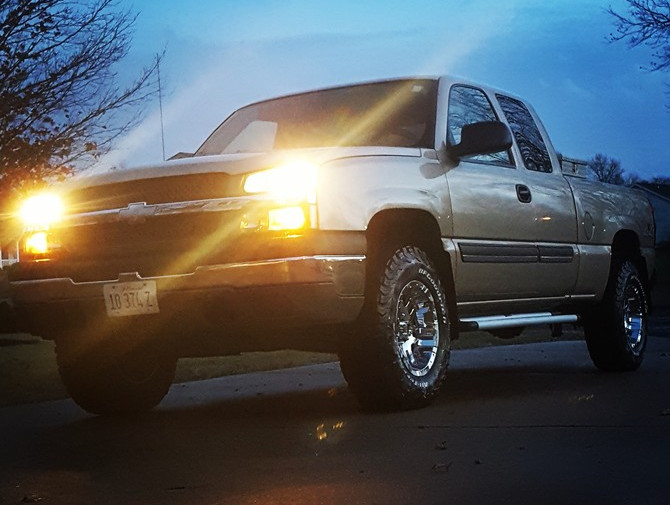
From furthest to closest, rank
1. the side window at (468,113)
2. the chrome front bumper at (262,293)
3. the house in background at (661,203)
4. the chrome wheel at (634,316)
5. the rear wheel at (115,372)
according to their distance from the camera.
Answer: the house in background at (661,203) < the chrome wheel at (634,316) < the side window at (468,113) < the rear wheel at (115,372) < the chrome front bumper at (262,293)

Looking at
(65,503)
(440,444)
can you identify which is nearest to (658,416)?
(440,444)

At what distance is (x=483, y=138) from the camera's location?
269 inches

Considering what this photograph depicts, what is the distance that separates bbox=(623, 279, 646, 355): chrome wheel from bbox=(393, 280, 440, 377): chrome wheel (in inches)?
115

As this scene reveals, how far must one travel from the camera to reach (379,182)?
6.21 m

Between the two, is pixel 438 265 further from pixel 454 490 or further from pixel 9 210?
pixel 9 210

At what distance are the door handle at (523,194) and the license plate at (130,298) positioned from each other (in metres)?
2.86

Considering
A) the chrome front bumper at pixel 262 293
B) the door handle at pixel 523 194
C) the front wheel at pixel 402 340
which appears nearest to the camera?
the chrome front bumper at pixel 262 293

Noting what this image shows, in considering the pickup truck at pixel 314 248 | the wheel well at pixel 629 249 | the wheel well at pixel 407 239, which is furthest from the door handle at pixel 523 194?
the wheel well at pixel 629 249

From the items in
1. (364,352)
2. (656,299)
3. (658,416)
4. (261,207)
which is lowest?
(656,299)

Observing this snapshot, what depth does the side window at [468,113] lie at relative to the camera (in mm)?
7410

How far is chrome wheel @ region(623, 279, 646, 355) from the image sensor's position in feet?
30.1

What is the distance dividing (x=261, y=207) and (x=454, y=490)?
2171 millimetres

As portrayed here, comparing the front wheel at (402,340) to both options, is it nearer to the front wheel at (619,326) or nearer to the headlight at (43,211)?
the headlight at (43,211)

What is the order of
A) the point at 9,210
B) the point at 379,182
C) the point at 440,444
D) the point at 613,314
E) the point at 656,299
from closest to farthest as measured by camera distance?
the point at 440,444 → the point at 379,182 → the point at 613,314 → the point at 9,210 → the point at 656,299
